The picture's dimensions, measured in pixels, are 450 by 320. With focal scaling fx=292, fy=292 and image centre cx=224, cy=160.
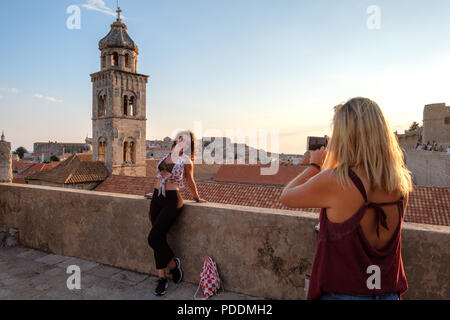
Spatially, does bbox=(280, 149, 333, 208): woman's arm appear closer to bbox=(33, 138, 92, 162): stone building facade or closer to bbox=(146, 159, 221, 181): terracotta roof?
bbox=(146, 159, 221, 181): terracotta roof

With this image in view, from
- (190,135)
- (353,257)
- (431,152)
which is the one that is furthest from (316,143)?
(431,152)

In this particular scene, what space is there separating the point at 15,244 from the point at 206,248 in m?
2.83

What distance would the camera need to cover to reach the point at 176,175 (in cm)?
271

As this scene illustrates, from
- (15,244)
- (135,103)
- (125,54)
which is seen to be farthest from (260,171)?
(15,244)

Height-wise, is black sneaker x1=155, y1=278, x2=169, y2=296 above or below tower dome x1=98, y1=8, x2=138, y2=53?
below

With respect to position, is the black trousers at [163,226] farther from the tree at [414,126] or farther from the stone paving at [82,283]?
the tree at [414,126]

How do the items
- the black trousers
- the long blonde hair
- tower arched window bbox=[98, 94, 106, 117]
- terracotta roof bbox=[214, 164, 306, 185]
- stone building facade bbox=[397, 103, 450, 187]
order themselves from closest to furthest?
1. the long blonde hair
2. the black trousers
3. stone building facade bbox=[397, 103, 450, 187]
4. tower arched window bbox=[98, 94, 106, 117]
5. terracotta roof bbox=[214, 164, 306, 185]

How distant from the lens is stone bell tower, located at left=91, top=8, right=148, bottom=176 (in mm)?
23953

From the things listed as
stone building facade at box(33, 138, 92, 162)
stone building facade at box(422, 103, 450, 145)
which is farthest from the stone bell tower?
stone building facade at box(33, 138, 92, 162)

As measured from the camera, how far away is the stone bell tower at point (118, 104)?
23953 millimetres

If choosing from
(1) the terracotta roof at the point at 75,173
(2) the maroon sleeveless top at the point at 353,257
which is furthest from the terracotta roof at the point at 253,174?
(2) the maroon sleeveless top at the point at 353,257

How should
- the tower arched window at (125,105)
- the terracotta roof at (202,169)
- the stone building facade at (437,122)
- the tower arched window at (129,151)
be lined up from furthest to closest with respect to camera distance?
the terracotta roof at (202,169), the tower arched window at (129,151), the tower arched window at (125,105), the stone building facade at (437,122)

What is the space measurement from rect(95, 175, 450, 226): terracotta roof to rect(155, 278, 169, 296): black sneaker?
906 centimetres
